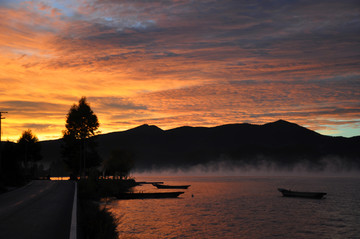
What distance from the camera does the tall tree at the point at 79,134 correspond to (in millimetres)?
113375

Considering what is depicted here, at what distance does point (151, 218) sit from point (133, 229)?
11156 millimetres

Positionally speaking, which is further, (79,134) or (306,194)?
(79,134)

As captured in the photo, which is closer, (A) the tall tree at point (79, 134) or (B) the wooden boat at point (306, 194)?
(B) the wooden boat at point (306, 194)

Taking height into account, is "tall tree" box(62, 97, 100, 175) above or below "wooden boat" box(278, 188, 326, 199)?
above

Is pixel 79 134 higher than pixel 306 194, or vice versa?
pixel 79 134

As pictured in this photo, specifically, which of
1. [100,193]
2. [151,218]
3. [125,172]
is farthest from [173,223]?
[125,172]

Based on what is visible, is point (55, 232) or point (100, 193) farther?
point (100, 193)

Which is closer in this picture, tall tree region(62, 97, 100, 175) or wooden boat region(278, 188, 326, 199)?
wooden boat region(278, 188, 326, 199)

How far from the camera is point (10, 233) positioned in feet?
64.2

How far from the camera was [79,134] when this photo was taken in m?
114

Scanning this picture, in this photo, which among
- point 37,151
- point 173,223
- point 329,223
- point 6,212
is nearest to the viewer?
point 6,212

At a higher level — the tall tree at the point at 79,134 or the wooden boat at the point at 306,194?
the tall tree at the point at 79,134

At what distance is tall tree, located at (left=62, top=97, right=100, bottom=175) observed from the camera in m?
113

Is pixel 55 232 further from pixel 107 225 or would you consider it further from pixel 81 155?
pixel 81 155
